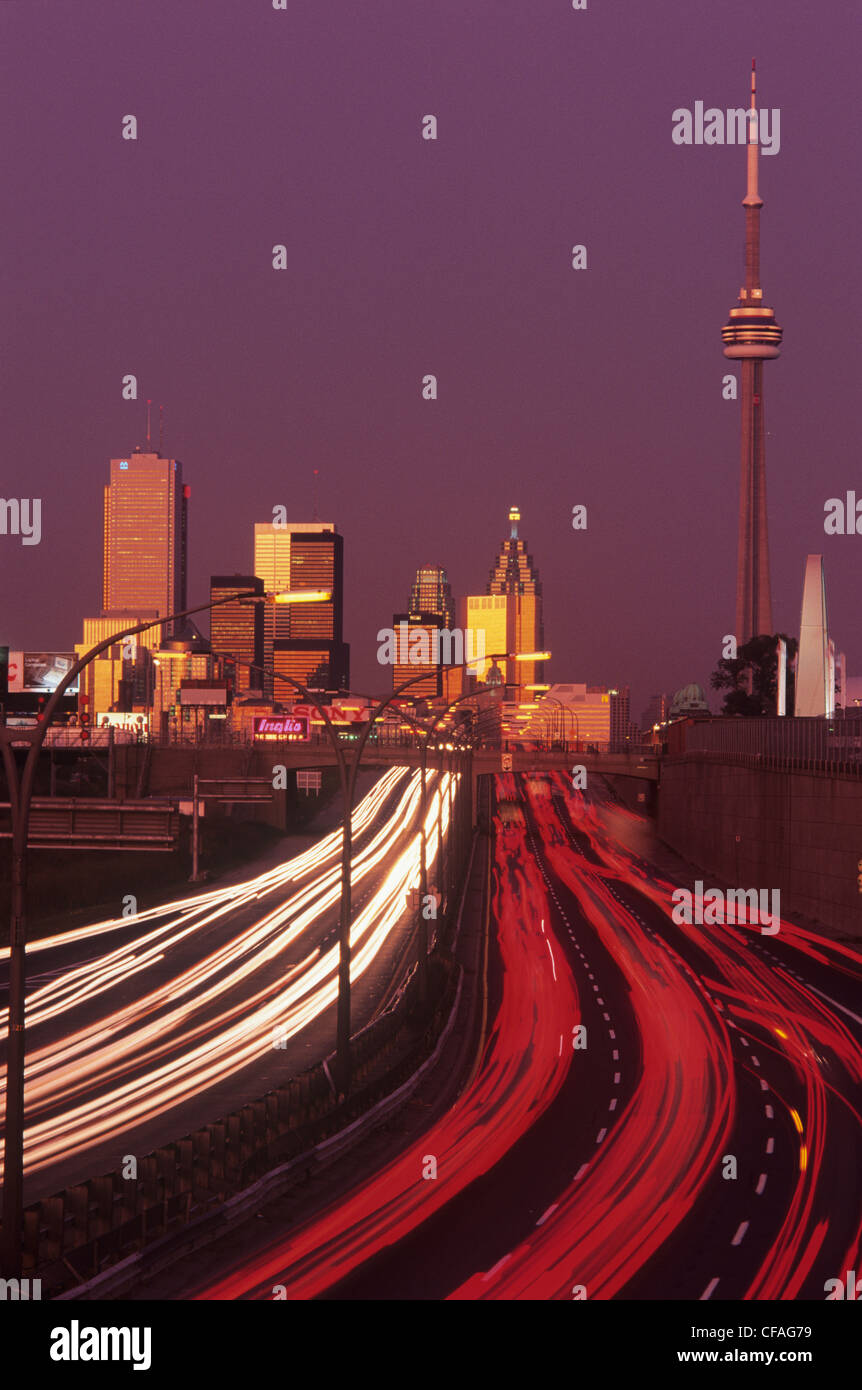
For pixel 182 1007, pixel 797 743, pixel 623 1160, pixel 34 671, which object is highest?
pixel 34 671

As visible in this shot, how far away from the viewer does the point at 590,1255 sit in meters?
25.2

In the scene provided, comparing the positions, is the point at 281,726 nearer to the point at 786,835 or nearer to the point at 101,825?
the point at 786,835

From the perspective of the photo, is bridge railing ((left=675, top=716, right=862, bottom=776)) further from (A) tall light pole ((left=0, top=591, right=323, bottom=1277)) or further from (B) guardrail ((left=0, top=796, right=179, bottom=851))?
(A) tall light pole ((left=0, top=591, right=323, bottom=1277))

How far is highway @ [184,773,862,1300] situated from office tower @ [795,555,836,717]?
174 ft

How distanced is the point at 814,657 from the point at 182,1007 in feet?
236

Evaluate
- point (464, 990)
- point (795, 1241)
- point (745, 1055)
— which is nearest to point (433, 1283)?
point (795, 1241)

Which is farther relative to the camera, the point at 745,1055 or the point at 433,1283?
the point at 745,1055

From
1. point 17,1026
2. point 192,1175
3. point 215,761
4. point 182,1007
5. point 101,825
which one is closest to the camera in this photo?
point 17,1026

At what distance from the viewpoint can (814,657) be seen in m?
116

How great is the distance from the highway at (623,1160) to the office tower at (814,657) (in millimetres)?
53043

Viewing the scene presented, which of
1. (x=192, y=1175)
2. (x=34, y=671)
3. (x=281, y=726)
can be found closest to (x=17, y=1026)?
(x=192, y=1175)
